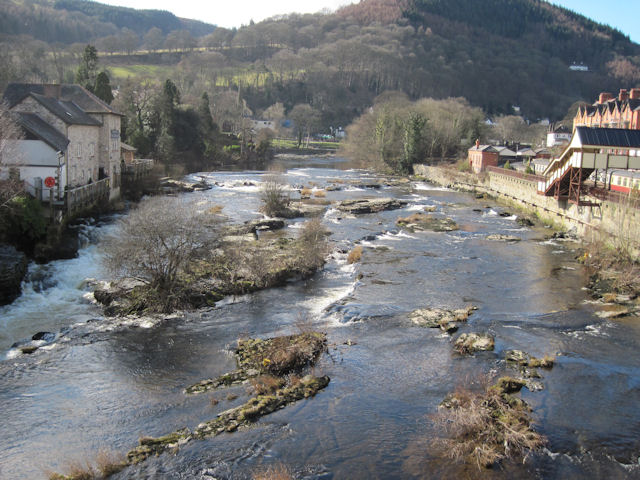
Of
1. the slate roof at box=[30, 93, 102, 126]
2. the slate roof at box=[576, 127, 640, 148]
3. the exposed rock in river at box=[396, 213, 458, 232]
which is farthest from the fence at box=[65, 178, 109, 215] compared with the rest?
the slate roof at box=[576, 127, 640, 148]

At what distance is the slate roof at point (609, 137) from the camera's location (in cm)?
3145

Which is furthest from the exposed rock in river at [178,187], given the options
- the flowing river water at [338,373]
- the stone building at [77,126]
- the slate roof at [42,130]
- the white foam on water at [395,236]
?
the flowing river water at [338,373]

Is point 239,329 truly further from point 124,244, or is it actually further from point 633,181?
point 633,181

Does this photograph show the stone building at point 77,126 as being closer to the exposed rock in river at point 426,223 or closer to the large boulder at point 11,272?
the large boulder at point 11,272

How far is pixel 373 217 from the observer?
144 feet

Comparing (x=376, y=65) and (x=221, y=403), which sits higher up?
(x=376, y=65)

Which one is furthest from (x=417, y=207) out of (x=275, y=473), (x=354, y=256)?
(x=275, y=473)

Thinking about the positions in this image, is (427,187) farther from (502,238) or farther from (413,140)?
(502,238)

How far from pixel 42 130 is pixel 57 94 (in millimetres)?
7511

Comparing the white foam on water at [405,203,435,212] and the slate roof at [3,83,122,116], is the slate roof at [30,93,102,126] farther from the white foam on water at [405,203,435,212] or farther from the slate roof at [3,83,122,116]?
the white foam on water at [405,203,435,212]

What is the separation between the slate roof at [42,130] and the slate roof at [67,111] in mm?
883

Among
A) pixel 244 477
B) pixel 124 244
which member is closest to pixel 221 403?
pixel 244 477

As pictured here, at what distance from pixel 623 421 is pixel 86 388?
14.0 meters

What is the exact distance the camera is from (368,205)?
4762 centimetres
